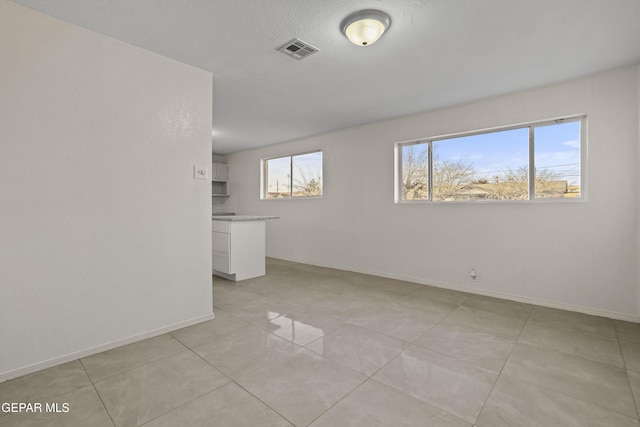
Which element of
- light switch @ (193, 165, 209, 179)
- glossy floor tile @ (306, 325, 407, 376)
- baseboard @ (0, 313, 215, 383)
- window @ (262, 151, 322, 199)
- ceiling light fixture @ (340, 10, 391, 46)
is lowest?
glossy floor tile @ (306, 325, 407, 376)

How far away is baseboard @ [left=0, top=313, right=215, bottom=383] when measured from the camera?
1898mm

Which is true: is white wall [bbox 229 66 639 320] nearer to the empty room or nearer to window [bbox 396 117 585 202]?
the empty room

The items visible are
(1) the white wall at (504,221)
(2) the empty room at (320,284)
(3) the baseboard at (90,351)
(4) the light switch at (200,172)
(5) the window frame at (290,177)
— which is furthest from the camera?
(5) the window frame at (290,177)

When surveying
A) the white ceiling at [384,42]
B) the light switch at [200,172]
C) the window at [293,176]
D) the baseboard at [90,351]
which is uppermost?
the white ceiling at [384,42]

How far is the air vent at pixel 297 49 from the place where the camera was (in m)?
2.42

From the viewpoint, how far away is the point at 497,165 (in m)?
3.72

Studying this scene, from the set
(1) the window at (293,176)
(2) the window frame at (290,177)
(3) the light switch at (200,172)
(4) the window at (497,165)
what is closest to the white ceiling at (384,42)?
(4) the window at (497,165)

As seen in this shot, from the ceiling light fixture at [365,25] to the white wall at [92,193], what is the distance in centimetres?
151

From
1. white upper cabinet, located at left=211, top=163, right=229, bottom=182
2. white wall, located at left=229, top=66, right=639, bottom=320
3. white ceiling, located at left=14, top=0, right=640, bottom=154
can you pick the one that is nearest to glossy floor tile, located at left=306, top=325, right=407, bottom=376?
white wall, located at left=229, top=66, right=639, bottom=320

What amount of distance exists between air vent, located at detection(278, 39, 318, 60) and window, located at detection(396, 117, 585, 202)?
2386 millimetres

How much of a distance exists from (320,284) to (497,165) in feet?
9.08

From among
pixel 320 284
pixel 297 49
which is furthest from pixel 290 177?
pixel 297 49

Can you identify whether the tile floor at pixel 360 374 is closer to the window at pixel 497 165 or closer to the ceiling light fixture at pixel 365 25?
the window at pixel 497 165

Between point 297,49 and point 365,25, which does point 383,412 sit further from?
point 297,49
